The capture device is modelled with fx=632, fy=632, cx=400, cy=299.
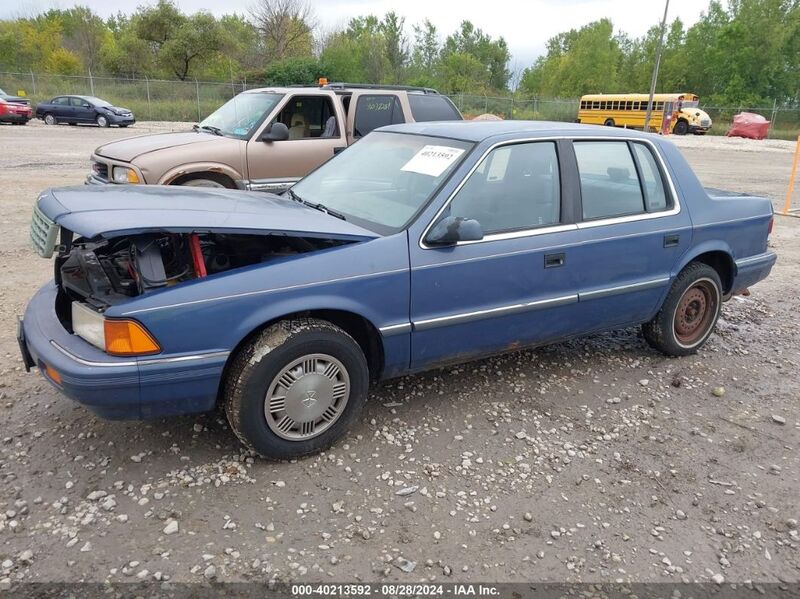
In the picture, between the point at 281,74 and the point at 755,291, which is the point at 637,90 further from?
the point at 755,291

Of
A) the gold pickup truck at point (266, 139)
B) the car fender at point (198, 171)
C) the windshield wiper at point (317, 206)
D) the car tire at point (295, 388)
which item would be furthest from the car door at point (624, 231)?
the car fender at point (198, 171)

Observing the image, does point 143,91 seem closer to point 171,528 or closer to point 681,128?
point 681,128

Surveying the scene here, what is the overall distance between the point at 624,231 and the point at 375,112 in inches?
195

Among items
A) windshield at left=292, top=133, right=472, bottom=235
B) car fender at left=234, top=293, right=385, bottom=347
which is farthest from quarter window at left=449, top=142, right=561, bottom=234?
car fender at left=234, top=293, right=385, bottom=347

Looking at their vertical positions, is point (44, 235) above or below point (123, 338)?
above

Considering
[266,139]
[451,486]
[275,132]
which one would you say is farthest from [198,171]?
[451,486]

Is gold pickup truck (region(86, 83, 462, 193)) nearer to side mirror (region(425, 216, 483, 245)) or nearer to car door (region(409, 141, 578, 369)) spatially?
car door (region(409, 141, 578, 369))

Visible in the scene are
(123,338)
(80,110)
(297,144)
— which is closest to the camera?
(123,338)

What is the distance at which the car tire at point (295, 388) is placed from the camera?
3.02 meters

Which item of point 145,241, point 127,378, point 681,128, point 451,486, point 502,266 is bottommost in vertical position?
point 681,128

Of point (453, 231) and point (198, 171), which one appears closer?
point (453, 231)

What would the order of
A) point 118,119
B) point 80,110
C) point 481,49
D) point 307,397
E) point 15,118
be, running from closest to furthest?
point 307,397, point 15,118, point 118,119, point 80,110, point 481,49

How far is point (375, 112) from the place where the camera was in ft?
27.1

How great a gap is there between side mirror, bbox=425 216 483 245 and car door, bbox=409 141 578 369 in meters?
0.05
